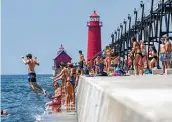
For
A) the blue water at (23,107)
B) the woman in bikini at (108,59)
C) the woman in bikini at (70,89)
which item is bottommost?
the blue water at (23,107)

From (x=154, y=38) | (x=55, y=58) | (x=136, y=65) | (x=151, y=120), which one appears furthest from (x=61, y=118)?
(x=55, y=58)

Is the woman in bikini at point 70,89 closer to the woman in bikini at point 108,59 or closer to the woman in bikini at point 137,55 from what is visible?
the woman in bikini at point 108,59

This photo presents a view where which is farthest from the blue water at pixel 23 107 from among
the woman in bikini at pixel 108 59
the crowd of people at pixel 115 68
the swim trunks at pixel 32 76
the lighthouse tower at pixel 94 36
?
the lighthouse tower at pixel 94 36

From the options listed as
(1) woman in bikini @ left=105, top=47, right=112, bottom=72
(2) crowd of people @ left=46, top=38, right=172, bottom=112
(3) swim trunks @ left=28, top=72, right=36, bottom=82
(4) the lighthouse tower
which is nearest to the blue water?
(2) crowd of people @ left=46, top=38, right=172, bottom=112

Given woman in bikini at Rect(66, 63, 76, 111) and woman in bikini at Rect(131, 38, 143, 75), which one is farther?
woman in bikini at Rect(66, 63, 76, 111)

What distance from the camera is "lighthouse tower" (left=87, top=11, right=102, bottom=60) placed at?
177 feet

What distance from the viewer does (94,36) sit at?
55.3 m

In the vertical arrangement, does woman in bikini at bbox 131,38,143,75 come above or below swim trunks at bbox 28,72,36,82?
above

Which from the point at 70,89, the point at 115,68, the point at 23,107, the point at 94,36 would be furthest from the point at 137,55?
the point at 94,36

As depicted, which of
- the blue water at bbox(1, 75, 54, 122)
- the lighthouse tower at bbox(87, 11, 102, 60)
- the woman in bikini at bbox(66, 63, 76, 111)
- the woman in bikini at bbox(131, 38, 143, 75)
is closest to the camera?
the woman in bikini at bbox(131, 38, 143, 75)

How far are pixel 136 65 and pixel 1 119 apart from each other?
→ 51.1ft

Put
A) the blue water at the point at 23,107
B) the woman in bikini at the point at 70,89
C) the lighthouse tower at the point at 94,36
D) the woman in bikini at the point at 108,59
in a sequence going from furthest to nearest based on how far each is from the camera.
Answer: the lighthouse tower at the point at 94,36 < the blue water at the point at 23,107 < the woman in bikini at the point at 108,59 < the woman in bikini at the point at 70,89

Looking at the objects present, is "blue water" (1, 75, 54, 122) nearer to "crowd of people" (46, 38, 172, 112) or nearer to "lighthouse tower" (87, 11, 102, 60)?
"crowd of people" (46, 38, 172, 112)

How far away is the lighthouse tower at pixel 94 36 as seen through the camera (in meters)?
54.0
